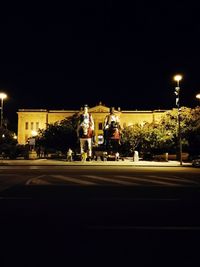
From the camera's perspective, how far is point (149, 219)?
840 cm

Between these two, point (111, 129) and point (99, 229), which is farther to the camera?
point (111, 129)

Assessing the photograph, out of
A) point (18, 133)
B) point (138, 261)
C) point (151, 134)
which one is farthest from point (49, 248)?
point (18, 133)

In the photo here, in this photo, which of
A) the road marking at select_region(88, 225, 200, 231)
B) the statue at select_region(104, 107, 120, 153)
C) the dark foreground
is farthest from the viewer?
the statue at select_region(104, 107, 120, 153)

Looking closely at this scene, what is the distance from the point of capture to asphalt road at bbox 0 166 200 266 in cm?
560

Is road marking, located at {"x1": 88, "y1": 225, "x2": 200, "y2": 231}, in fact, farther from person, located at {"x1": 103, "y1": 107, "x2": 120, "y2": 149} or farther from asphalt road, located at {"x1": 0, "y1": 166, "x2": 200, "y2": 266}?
person, located at {"x1": 103, "y1": 107, "x2": 120, "y2": 149}

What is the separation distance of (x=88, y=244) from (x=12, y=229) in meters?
1.84

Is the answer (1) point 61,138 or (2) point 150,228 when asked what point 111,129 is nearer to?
(1) point 61,138

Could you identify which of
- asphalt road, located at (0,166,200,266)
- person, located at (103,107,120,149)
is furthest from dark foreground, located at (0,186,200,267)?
person, located at (103,107,120,149)

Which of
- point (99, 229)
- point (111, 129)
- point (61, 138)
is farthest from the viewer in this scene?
point (61, 138)

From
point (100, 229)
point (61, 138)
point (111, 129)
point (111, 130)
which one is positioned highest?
point (61, 138)

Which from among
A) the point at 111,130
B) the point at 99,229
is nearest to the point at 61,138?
the point at 111,130

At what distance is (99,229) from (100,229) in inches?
0.8

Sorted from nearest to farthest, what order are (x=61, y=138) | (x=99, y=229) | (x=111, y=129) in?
(x=99, y=229), (x=111, y=129), (x=61, y=138)

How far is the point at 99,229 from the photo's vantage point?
7.41 metres
